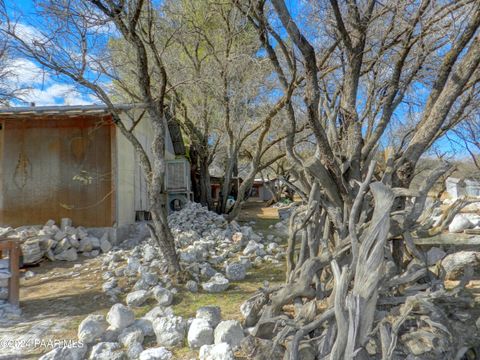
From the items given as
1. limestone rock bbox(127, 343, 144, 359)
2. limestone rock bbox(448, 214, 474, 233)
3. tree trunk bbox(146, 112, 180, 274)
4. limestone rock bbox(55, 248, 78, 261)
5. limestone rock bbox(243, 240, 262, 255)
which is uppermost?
tree trunk bbox(146, 112, 180, 274)

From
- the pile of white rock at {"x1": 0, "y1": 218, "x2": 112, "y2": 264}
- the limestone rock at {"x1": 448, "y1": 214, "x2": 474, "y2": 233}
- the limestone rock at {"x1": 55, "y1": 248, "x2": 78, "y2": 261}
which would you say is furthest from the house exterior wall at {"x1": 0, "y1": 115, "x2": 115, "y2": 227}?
the limestone rock at {"x1": 448, "y1": 214, "x2": 474, "y2": 233}

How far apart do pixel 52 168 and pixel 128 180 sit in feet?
5.31

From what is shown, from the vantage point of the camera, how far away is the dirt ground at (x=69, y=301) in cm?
314

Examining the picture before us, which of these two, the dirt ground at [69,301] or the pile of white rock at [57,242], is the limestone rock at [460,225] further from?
the pile of white rock at [57,242]

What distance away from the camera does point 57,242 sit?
6.37 metres

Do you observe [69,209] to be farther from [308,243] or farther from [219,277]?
[308,243]

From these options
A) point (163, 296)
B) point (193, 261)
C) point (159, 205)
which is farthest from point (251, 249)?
point (163, 296)

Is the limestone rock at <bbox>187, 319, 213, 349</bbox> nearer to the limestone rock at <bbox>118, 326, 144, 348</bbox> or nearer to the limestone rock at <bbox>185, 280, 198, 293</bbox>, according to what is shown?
the limestone rock at <bbox>118, 326, 144, 348</bbox>

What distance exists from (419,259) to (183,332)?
232cm

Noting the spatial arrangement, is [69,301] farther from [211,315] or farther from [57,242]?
[57,242]

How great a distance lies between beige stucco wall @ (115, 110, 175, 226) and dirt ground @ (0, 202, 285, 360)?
2.02 meters

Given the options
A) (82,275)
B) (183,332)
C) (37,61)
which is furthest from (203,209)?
(183,332)

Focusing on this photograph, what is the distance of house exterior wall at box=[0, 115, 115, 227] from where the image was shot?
7234 millimetres

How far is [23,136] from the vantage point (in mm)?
7305
